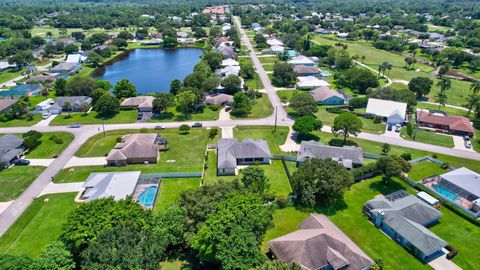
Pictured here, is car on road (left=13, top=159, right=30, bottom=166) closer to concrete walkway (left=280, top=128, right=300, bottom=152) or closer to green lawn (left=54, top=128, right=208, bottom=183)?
green lawn (left=54, top=128, right=208, bottom=183)

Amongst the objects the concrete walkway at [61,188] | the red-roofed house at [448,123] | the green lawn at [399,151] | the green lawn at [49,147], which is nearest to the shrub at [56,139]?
the green lawn at [49,147]

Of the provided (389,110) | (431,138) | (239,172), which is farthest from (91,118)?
(431,138)

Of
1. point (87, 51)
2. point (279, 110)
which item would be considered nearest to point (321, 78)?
point (279, 110)

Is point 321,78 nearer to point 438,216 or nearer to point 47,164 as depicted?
point 438,216

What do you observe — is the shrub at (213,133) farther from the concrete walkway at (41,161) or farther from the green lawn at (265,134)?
the concrete walkway at (41,161)

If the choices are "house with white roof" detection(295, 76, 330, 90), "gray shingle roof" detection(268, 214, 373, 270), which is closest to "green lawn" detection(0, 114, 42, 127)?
"gray shingle roof" detection(268, 214, 373, 270)

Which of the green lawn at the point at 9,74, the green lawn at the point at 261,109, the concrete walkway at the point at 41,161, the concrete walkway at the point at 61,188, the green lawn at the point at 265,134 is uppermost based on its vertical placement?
the green lawn at the point at 9,74
